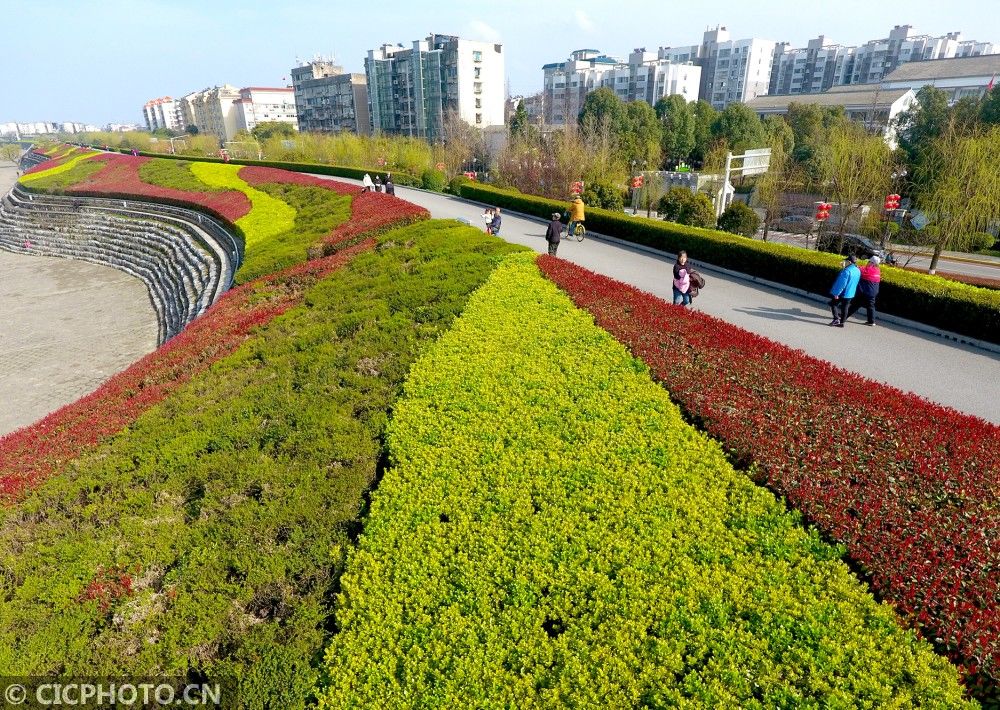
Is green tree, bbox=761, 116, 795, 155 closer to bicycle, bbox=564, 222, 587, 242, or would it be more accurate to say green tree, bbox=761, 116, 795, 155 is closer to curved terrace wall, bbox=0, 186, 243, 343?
bicycle, bbox=564, 222, 587, 242

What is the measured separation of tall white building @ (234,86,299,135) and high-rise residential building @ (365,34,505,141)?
170ft

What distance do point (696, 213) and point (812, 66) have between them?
357 feet

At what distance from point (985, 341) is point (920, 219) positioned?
87.0 feet

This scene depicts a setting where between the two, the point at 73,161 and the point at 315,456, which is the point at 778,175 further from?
the point at 73,161

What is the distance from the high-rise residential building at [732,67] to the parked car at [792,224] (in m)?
75.7

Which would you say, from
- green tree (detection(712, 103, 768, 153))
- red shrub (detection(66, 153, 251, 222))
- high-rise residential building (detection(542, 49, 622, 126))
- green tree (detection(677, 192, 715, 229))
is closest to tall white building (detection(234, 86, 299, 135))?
high-rise residential building (detection(542, 49, 622, 126))

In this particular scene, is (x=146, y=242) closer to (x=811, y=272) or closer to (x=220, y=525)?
(x=220, y=525)

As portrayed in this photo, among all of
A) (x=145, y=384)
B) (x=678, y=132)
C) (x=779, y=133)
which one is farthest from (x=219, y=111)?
(x=145, y=384)

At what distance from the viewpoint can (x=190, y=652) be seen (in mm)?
4273

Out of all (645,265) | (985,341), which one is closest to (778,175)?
(645,265)

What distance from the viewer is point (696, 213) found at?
27.4 meters

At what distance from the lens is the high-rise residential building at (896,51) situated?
10156cm

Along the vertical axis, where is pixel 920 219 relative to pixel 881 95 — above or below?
below

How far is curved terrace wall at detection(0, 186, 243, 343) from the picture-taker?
21.4 m
